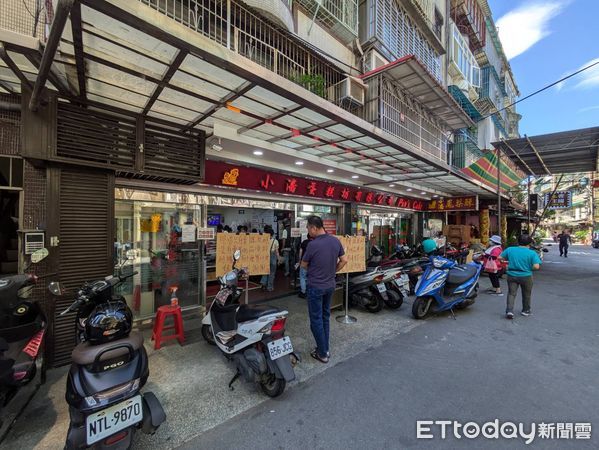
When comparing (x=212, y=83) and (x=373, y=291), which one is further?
(x=373, y=291)

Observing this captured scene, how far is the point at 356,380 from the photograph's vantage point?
119 inches

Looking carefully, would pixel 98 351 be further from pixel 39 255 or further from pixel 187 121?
pixel 187 121

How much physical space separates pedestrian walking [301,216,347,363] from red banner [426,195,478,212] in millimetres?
9891

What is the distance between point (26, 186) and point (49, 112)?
36.9 inches

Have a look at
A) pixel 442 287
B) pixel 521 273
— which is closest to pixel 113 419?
pixel 442 287

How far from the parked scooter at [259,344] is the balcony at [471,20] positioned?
1562 centimetres

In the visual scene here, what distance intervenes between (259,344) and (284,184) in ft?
14.4

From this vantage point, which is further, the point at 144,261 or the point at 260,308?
the point at 144,261

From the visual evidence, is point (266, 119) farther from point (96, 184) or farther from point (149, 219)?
point (149, 219)

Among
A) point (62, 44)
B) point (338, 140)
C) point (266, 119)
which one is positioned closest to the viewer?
point (62, 44)

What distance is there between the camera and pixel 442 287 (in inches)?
204

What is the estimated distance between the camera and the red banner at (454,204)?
35.8ft

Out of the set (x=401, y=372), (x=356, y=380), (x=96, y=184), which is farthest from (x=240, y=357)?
(x=96, y=184)

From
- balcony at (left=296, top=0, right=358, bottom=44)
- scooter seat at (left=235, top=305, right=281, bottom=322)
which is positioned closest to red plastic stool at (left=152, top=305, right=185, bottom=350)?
scooter seat at (left=235, top=305, right=281, bottom=322)
